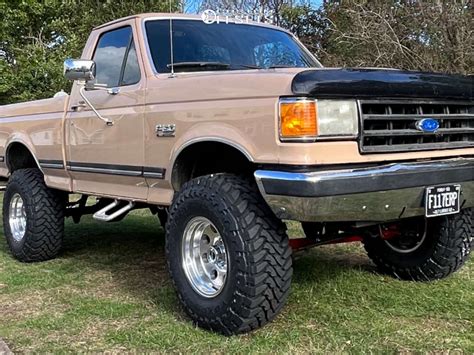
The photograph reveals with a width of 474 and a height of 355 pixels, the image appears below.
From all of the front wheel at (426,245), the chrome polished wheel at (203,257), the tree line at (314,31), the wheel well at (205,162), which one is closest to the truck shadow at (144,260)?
the front wheel at (426,245)

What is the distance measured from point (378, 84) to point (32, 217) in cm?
374

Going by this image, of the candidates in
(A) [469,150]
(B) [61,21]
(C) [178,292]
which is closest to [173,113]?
(C) [178,292]

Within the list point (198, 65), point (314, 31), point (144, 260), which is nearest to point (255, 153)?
point (198, 65)

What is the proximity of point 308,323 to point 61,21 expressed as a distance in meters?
17.0

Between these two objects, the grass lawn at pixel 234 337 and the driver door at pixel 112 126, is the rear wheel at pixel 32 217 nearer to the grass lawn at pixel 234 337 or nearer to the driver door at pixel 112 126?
the grass lawn at pixel 234 337

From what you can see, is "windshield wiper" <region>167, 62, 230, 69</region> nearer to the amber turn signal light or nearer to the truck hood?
the truck hood

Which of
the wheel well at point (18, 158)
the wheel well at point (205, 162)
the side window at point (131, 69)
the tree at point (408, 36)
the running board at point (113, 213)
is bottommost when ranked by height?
the running board at point (113, 213)

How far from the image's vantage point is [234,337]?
11.9ft

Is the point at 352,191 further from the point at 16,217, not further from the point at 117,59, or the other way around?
the point at 16,217

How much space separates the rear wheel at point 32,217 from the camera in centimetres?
578

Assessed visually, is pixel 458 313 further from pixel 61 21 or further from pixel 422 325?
pixel 61 21

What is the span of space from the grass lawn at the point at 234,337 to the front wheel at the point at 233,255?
0.17m

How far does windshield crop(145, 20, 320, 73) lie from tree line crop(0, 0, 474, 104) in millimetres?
2779

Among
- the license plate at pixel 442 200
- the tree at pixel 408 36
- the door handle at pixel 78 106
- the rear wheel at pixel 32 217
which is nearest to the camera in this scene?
the license plate at pixel 442 200
